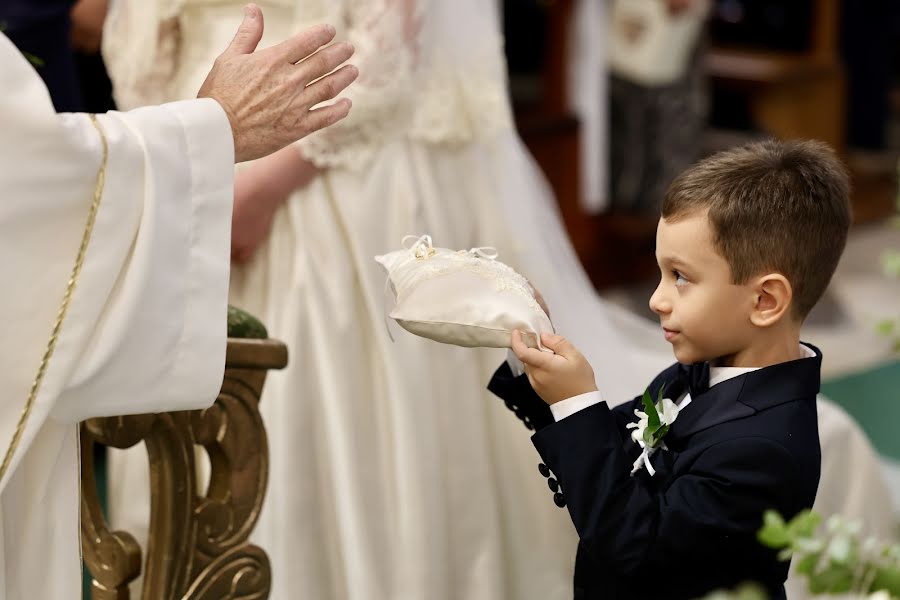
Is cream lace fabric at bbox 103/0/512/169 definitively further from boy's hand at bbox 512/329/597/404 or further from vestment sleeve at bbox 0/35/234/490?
boy's hand at bbox 512/329/597/404

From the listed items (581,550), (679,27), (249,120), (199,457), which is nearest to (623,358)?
(199,457)

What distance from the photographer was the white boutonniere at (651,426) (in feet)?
5.70

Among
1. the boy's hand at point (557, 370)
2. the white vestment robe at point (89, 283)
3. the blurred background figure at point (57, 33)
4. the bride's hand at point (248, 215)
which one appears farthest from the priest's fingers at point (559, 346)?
the blurred background figure at point (57, 33)

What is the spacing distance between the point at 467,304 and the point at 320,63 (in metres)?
0.40

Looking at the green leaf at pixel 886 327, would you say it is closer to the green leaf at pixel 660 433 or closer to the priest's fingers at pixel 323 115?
the green leaf at pixel 660 433

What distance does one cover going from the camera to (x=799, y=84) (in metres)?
7.12

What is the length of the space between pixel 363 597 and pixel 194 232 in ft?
3.48

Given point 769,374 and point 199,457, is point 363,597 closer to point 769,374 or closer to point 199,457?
point 199,457

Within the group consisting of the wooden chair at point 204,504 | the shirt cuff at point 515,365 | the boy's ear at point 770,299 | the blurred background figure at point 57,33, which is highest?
the blurred background figure at point 57,33

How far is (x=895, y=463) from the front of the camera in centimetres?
413

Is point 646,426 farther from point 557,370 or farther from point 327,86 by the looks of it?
point 327,86

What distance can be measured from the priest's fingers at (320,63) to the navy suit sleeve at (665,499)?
0.59 metres

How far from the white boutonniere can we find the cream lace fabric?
110 cm

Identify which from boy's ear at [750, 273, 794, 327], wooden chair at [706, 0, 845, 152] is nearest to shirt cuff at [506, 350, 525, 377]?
boy's ear at [750, 273, 794, 327]
